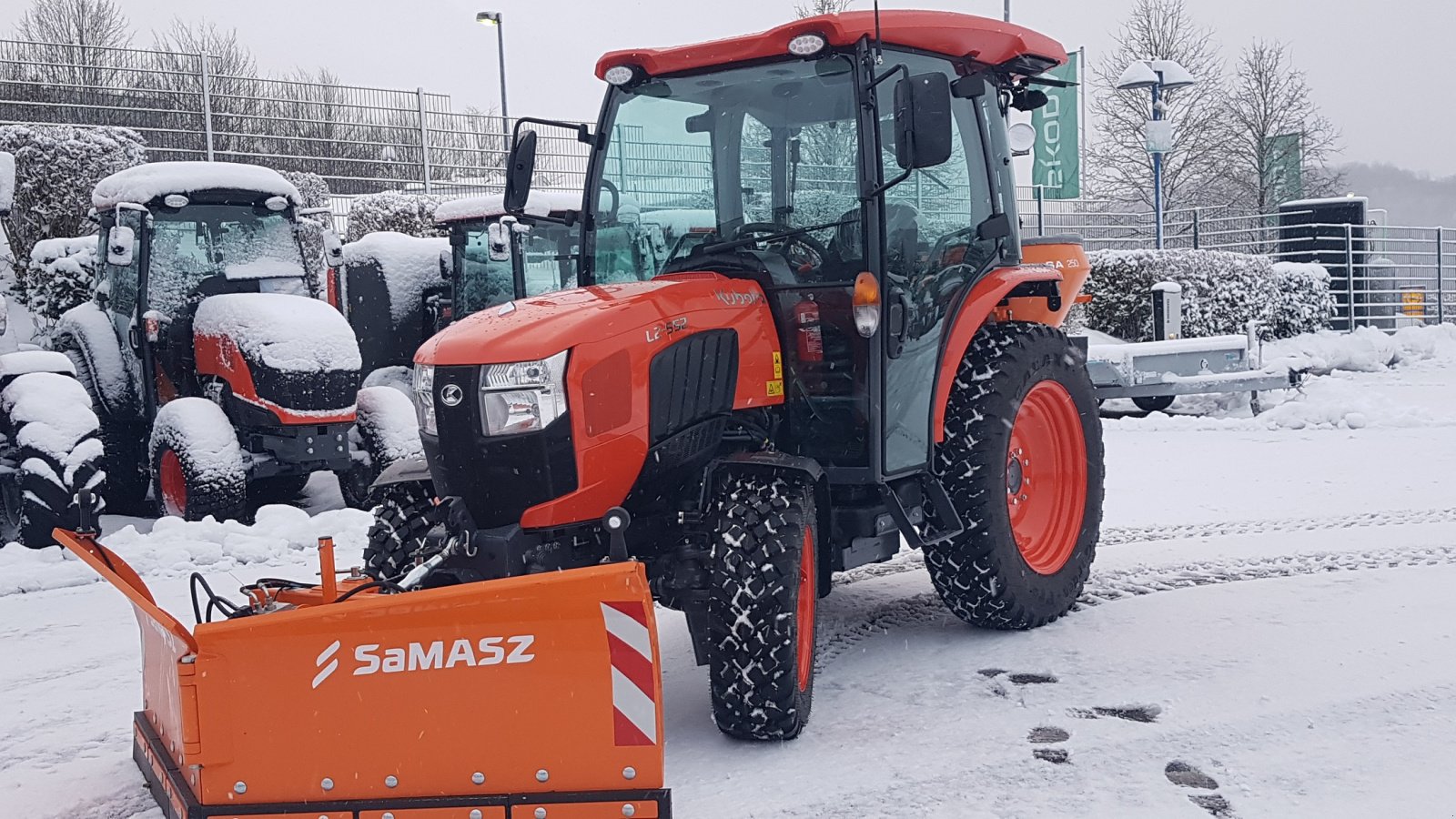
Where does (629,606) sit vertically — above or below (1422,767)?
above

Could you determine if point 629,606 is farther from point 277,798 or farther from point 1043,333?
point 1043,333

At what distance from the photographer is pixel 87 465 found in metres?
7.12

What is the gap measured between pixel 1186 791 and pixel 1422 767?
0.67 m

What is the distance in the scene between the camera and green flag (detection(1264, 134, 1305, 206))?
91.5 feet

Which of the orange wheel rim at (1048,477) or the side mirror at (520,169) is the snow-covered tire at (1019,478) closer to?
the orange wheel rim at (1048,477)

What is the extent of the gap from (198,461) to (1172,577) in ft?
17.3

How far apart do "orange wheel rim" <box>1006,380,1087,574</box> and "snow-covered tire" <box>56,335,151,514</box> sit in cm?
590

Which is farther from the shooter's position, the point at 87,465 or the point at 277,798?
→ the point at 87,465

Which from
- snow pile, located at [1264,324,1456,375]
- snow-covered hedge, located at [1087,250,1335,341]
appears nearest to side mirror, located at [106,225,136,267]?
snow pile, located at [1264,324,1456,375]

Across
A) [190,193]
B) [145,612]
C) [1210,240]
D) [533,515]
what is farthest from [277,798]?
[1210,240]

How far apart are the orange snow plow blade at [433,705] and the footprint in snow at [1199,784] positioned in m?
1.39

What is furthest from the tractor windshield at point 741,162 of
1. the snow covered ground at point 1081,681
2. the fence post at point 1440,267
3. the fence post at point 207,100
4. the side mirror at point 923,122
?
the fence post at point 1440,267

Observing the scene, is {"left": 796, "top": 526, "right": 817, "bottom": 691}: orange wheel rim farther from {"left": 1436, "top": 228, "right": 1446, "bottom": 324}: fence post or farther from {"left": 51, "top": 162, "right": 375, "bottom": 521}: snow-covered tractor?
{"left": 1436, "top": 228, "right": 1446, "bottom": 324}: fence post

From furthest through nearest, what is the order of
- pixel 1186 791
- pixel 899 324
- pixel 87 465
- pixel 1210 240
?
pixel 1210 240, pixel 87 465, pixel 899 324, pixel 1186 791
